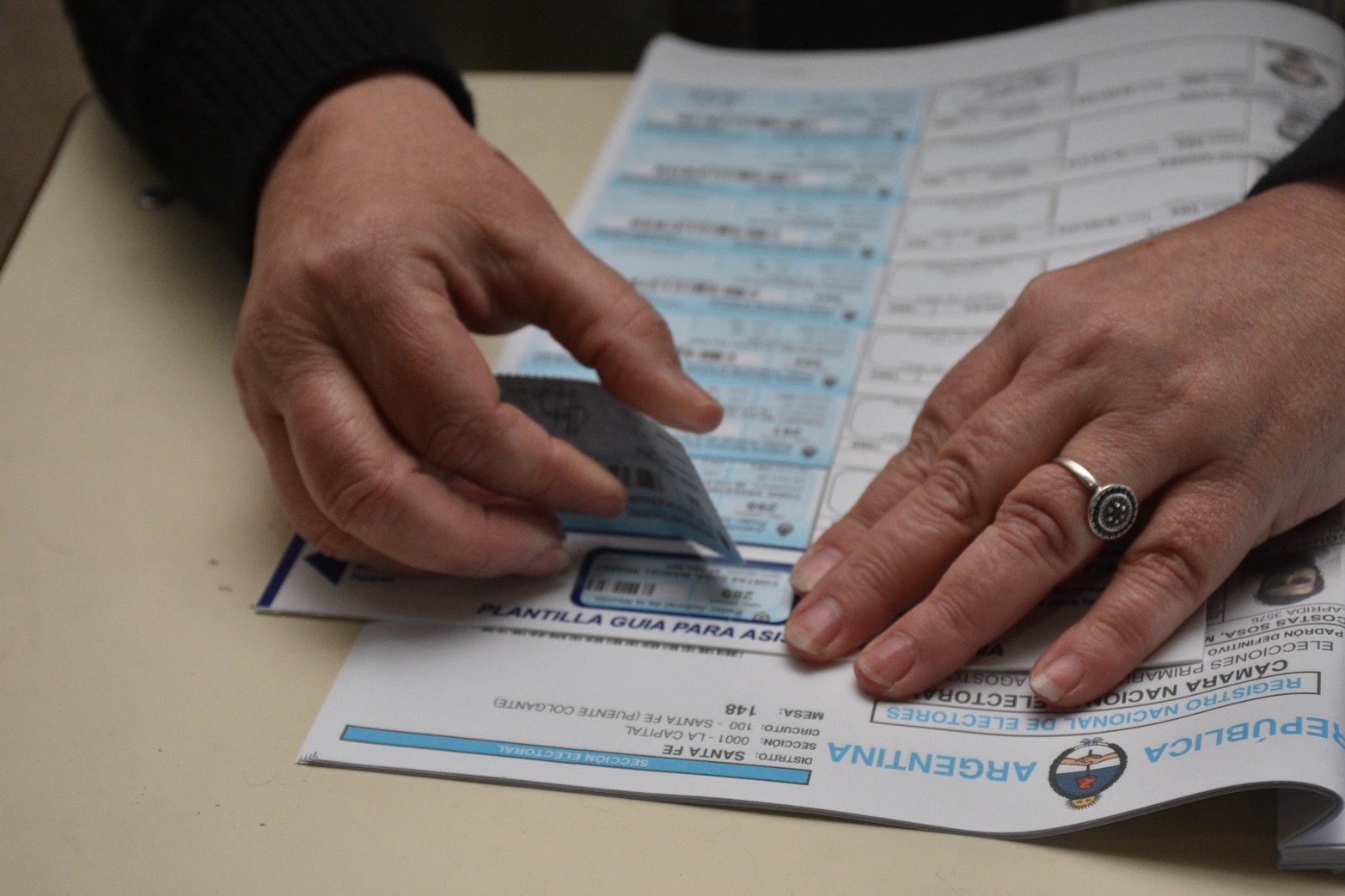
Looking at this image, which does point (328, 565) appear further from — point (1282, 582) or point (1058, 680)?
point (1282, 582)

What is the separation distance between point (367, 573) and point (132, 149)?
1.97ft

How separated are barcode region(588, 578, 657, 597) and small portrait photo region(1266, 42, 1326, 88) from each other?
643 mm

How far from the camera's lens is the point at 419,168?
2.31 feet

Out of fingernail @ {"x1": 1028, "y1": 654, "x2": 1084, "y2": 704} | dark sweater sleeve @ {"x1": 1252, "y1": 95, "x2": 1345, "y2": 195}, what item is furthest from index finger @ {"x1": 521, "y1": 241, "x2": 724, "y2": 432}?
dark sweater sleeve @ {"x1": 1252, "y1": 95, "x2": 1345, "y2": 195}

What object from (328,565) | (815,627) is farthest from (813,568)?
(328,565)

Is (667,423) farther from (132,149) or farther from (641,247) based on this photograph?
(132,149)

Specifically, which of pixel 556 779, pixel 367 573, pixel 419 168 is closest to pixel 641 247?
pixel 419 168

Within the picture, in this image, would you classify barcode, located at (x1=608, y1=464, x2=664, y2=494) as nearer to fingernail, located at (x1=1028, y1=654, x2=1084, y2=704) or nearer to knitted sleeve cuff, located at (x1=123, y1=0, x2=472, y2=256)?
fingernail, located at (x1=1028, y1=654, x2=1084, y2=704)

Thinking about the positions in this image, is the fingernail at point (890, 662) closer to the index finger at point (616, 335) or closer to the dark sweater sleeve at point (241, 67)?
the index finger at point (616, 335)

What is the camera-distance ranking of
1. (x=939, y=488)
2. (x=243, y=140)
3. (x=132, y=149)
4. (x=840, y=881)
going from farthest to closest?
(x=132, y=149) < (x=243, y=140) < (x=939, y=488) < (x=840, y=881)

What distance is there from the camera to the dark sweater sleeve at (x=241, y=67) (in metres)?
0.79

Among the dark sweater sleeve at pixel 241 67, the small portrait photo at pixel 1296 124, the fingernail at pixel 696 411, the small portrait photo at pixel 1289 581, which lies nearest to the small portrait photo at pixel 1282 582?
the small portrait photo at pixel 1289 581

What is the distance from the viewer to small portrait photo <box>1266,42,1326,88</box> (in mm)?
880

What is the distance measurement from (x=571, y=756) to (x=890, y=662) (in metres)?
0.16
